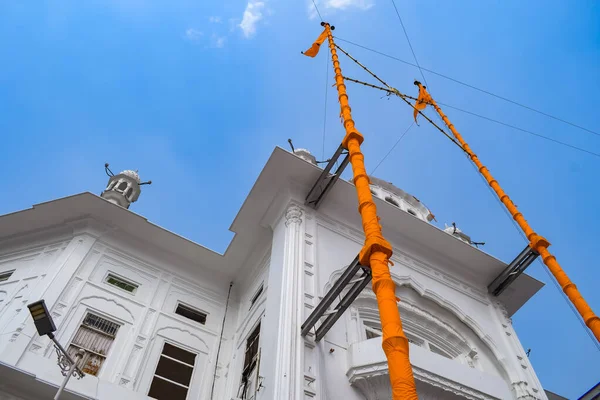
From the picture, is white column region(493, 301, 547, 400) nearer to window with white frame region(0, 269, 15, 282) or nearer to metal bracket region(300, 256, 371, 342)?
metal bracket region(300, 256, 371, 342)

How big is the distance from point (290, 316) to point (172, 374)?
14.7 feet

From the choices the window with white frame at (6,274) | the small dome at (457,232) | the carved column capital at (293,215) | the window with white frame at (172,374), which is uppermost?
the small dome at (457,232)

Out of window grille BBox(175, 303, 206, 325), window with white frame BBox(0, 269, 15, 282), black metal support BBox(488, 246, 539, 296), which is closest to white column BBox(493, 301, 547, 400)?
black metal support BBox(488, 246, 539, 296)

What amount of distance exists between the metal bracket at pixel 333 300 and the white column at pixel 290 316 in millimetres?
345

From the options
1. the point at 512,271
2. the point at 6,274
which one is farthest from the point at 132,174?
the point at 512,271

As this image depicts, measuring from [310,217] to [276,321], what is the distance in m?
Result: 3.97

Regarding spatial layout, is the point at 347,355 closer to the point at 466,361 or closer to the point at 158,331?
the point at 466,361

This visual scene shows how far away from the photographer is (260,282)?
47.1 feet

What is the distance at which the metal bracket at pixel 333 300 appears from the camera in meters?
9.07

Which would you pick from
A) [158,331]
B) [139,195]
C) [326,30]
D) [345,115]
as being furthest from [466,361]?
[139,195]

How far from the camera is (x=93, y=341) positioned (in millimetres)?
12430

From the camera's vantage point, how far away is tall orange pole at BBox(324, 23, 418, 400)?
17.0 feet

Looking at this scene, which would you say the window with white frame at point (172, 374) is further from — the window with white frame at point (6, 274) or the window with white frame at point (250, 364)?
the window with white frame at point (6, 274)

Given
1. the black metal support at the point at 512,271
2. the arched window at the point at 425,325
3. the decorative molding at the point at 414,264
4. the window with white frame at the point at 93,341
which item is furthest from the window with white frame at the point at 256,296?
the black metal support at the point at 512,271
